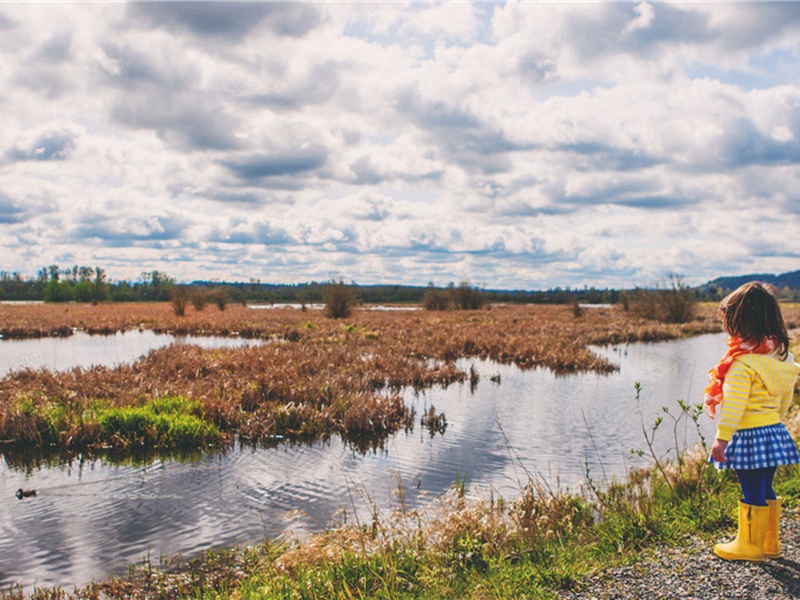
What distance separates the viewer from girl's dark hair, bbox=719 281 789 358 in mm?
4618

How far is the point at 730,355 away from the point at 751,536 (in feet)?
4.77

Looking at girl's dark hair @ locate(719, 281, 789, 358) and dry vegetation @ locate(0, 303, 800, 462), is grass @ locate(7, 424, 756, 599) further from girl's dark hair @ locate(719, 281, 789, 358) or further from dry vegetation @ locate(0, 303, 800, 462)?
dry vegetation @ locate(0, 303, 800, 462)

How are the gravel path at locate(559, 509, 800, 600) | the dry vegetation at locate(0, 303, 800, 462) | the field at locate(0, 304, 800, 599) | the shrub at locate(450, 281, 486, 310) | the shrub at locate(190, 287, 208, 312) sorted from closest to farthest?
the gravel path at locate(559, 509, 800, 600) < the field at locate(0, 304, 800, 599) < the dry vegetation at locate(0, 303, 800, 462) < the shrub at locate(190, 287, 208, 312) < the shrub at locate(450, 281, 486, 310)

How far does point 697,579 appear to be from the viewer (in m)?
4.42

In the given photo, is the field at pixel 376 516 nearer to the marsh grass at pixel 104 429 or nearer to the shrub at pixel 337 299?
the marsh grass at pixel 104 429

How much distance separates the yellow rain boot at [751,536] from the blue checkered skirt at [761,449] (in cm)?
37

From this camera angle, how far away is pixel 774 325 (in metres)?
4.62

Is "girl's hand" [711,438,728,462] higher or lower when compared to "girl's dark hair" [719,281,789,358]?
lower

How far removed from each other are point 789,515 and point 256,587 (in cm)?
505

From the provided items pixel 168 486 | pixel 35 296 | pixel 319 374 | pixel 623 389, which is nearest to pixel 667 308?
pixel 623 389

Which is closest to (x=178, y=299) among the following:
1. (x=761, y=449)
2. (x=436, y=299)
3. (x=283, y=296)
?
(x=436, y=299)

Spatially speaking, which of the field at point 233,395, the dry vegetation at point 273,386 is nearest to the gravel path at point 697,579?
the field at point 233,395

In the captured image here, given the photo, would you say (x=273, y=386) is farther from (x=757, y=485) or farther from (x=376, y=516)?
(x=757, y=485)

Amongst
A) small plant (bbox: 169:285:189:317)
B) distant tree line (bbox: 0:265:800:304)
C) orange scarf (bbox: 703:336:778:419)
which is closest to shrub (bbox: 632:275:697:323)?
distant tree line (bbox: 0:265:800:304)
